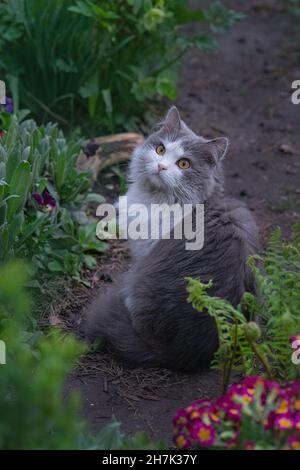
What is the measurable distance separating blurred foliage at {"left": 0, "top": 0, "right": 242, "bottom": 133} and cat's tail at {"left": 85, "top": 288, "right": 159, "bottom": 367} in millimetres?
2019

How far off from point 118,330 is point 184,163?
3.04 ft

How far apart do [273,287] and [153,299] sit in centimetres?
65

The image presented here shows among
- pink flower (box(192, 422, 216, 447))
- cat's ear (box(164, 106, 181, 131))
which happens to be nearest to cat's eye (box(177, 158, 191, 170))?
cat's ear (box(164, 106, 181, 131))

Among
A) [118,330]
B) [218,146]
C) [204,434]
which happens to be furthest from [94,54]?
[204,434]

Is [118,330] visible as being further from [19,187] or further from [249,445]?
[249,445]

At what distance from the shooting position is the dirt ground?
320 centimetres

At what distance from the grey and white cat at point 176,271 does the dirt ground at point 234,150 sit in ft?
0.47

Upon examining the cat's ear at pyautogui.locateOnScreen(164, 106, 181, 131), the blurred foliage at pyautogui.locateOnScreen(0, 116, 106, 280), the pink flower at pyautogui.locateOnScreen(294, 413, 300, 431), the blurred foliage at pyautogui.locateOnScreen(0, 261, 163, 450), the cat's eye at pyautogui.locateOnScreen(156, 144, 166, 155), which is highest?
the cat's ear at pyautogui.locateOnScreen(164, 106, 181, 131)

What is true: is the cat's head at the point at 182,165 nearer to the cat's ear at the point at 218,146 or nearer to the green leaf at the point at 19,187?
the cat's ear at the point at 218,146

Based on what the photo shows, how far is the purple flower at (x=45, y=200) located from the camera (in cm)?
376

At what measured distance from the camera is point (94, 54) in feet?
16.7

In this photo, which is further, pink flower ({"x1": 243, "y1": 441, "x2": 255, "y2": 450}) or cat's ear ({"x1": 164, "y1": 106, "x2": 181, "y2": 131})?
cat's ear ({"x1": 164, "y1": 106, "x2": 181, "y2": 131})

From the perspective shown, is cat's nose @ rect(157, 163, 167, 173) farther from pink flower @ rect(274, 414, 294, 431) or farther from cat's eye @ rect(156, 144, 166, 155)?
pink flower @ rect(274, 414, 294, 431)

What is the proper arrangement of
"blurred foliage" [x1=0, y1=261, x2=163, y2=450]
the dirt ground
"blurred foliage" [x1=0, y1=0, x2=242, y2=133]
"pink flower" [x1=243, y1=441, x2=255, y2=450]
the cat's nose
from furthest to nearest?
1. "blurred foliage" [x1=0, y1=0, x2=242, y2=133]
2. the cat's nose
3. the dirt ground
4. "pink flower" [x1=243, y1=441, x2=255, y2=450]
5. "blurred foliage" [x1=0, y1=261, x2=163, y2=450]
